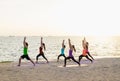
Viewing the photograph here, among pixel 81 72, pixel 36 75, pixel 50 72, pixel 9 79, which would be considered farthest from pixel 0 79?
pixel 81 72

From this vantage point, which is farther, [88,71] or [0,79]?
[88,71]

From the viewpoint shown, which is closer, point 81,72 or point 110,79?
point 110,79

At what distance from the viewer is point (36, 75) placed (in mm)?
18438

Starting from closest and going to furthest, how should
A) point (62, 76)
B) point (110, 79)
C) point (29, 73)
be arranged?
point (110, 79) → point (62, 76) → point (29, 73)

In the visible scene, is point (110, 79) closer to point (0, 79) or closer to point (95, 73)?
point (95, 73)

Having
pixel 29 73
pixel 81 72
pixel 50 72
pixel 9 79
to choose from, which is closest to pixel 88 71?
pixel 81 72

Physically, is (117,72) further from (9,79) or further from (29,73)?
(9,79)

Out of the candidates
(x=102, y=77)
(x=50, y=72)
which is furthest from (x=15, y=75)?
(x=102, y=77)

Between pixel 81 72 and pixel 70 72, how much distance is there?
62 centimetres

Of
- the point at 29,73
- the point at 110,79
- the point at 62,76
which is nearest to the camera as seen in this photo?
the point at 110,79

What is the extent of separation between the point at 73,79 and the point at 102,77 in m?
1.57

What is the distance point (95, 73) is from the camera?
1902 cm

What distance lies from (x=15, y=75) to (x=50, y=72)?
2193 mm

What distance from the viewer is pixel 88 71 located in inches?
788
